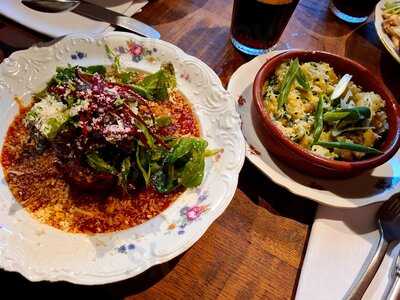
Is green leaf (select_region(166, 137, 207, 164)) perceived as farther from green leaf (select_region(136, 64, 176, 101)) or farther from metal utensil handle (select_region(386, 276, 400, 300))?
metal utensil handle (select_region(386, 276, 400, 300))

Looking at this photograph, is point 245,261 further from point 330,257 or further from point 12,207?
point 12,207

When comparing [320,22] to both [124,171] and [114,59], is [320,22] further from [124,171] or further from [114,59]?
[124,171]

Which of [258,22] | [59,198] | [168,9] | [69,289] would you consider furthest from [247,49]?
[69,289]

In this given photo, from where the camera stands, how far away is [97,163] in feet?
2.80

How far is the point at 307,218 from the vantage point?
965 millimetres

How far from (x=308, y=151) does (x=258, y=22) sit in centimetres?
49

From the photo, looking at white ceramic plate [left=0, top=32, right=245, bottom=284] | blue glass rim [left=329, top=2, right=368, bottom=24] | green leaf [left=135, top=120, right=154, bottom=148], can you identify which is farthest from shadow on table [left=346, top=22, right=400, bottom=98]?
green leaf [left=135, top=120, right=154, bottom=148]

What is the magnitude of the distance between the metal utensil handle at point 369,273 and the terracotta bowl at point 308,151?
175 millimetres

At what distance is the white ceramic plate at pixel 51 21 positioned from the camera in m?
1.12

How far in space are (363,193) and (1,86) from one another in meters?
0.91

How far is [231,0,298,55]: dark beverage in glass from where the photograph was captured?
1149 mm

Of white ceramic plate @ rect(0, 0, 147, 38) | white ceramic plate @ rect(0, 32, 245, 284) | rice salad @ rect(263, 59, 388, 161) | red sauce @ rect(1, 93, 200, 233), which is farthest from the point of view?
white ceramic plate @ rect(0, 0, 147, 38)

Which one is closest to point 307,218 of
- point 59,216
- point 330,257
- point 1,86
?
point 330,257

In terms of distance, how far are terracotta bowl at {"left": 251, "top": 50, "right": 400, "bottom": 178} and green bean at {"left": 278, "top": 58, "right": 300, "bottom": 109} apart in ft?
0.13
